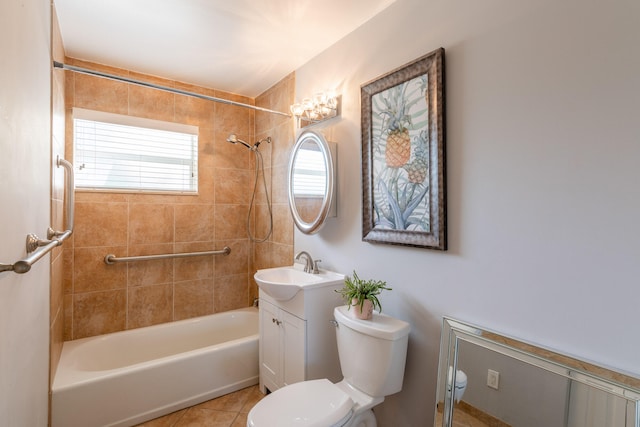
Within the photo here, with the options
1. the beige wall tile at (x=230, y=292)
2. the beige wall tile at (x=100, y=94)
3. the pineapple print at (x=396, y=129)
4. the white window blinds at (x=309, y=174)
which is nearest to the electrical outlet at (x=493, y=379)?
A: the pineapple print at (x=396, y=129)

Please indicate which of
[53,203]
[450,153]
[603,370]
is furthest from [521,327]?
[53,203]

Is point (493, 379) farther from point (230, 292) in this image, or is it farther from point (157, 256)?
point (157, 256)

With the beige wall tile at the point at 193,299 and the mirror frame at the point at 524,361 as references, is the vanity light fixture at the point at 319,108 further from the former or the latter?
the beige wall tile at the point at 193,299

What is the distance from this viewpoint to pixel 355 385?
1.61 metres

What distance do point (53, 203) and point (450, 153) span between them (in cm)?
214

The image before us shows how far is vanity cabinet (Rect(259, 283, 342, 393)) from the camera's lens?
6.21 ft

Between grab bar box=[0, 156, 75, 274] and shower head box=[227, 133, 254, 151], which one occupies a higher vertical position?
shower head box=[227, 133, 254, 151]

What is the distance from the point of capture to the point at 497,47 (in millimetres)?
1326

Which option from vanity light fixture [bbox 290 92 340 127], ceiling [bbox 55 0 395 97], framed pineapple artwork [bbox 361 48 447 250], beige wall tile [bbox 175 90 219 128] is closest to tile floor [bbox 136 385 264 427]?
framed pineapple artwork [bbox 361 48 447 250]

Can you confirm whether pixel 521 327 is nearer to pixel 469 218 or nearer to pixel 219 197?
pixel 469 218

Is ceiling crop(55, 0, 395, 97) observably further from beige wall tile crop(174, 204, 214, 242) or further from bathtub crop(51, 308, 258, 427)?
bathtub crop(51, 308, 258, 427)

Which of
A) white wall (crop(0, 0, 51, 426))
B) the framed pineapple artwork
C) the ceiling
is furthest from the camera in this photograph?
the ceiling

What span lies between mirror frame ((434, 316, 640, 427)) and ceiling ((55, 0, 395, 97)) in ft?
5.85

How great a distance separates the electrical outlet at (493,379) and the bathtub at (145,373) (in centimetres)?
169
